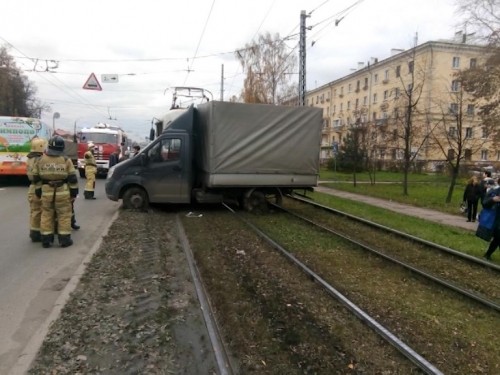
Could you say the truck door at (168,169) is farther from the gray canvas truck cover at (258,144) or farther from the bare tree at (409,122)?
the bare tree at (409,122)

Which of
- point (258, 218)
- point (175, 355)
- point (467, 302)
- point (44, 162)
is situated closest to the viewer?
point (175, 355)

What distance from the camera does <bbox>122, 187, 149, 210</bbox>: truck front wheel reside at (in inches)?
488

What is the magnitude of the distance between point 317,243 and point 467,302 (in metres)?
3.57

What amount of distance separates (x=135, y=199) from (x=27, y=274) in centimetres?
625

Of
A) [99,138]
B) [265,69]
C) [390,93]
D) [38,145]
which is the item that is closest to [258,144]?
[38,145]

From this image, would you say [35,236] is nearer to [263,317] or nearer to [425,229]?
[263,317]

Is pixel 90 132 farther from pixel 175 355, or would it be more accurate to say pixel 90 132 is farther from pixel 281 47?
pixel 175 355

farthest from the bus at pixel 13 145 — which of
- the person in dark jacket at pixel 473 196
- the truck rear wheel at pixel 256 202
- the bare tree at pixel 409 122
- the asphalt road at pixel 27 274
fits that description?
the person in dark jacket at pixel 473 196

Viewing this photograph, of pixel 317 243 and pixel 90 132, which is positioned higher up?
pixel 90 132

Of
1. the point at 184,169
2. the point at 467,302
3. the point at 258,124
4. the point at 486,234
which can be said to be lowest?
the point at 467,302

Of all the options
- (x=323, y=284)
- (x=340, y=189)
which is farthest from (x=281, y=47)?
(x=323, y=284)

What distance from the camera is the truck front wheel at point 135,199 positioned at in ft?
40.7

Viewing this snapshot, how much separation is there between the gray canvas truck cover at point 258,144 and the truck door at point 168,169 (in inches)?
22.6

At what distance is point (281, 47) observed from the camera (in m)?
38.2
